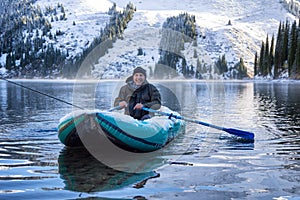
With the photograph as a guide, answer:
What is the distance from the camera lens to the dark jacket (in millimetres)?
13656

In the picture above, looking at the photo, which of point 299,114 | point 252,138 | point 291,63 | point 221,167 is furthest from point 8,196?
point 291,63

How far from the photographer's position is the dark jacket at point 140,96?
13.7m

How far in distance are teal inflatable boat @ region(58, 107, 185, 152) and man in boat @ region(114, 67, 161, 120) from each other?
69.8 inches

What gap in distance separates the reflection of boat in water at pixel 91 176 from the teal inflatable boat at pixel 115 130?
924mm

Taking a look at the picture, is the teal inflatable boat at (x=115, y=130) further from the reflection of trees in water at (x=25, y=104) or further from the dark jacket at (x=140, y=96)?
the reflection of trees in water at (x=25, y=104)

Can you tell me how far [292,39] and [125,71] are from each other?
366 ft

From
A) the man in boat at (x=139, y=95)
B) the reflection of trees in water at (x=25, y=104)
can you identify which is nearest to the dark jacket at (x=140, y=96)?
the man in boat at (x=139, y=95)

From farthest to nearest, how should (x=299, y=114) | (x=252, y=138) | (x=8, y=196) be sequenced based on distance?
(x=299, y=114) < (x=252, y=138) < (x=8, y=196)

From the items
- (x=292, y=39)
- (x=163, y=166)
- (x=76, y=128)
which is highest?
(x=292, y=39)

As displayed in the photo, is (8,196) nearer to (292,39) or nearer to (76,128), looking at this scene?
(76,128)

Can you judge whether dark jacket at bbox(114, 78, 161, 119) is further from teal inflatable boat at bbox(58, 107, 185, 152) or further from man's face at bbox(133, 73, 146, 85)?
teal inflatable boat at bbox(58, 107, 185, 152)

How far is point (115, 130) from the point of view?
10.7m

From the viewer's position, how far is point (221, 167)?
9.55m

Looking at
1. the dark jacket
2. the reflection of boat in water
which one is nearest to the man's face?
the dark jacket
